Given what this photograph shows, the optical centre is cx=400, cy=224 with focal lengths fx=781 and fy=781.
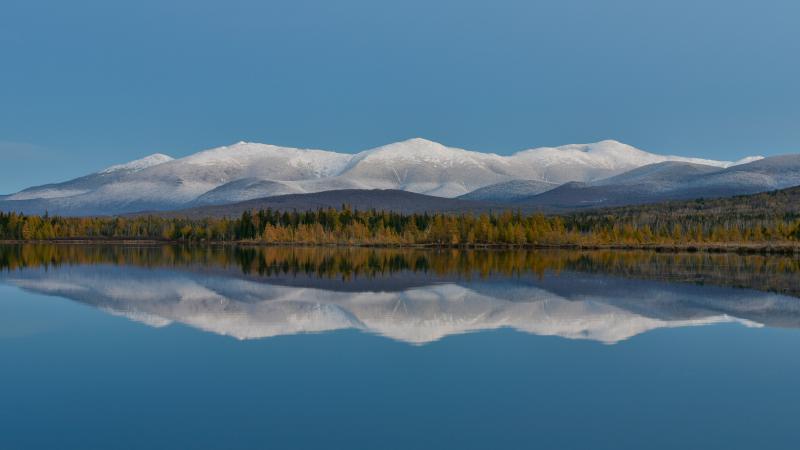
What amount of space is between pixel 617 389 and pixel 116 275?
53.6 metres

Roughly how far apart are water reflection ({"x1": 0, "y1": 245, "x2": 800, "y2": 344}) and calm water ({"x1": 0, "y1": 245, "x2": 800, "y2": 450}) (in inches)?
10.8

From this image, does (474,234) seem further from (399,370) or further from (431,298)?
(399,370)

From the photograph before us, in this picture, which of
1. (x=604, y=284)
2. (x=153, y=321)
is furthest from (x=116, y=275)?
(x=604, y=284)

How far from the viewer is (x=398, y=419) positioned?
17781mm

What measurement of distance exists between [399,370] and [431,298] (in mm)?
20671

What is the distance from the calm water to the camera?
55.2ft

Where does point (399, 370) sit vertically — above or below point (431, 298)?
above

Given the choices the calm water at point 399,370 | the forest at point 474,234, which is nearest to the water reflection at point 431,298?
the calm water at point 399,370

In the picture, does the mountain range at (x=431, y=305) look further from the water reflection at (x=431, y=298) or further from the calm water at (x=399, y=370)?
the calm water at (x=399, y=370)

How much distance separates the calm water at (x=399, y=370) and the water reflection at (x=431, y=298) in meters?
0.27

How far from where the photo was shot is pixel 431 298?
1719 inches

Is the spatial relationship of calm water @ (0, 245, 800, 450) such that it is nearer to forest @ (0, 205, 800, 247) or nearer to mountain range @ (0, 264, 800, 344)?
mountain range @ (0, 264, 800, 344)

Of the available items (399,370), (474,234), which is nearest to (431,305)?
(399,370)

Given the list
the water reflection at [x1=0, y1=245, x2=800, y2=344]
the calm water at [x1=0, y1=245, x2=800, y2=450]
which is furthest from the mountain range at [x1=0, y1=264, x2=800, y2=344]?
the calm water at [x1=0, y1=245, x2=800, y2=450]
